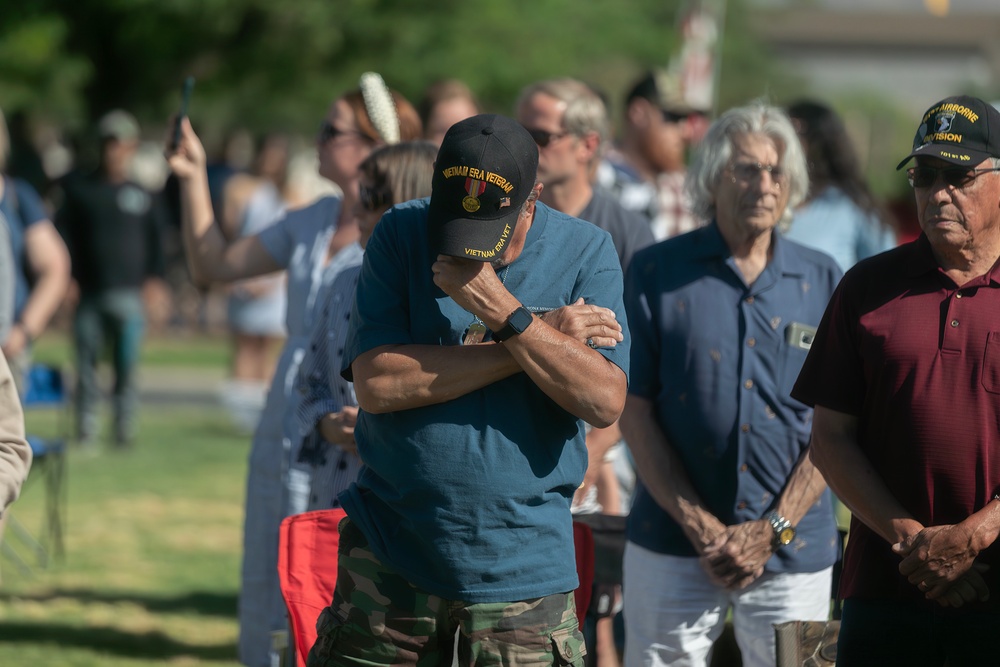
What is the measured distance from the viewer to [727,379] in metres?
4.27

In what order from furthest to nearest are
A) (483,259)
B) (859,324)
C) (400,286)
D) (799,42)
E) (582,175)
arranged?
(799,42)
(582,175)
(859,324)
(400,286)
(483,259)

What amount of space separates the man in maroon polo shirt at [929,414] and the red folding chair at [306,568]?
138 centimetres

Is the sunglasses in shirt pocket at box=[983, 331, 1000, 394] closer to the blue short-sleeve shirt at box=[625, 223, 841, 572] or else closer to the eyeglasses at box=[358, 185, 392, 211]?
the blue short-sleeve shirt at box=[625, 223, 841, 572]

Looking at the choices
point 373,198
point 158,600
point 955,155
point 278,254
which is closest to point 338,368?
point 373,198

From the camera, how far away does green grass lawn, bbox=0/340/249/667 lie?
670cm

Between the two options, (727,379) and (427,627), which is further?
(727,379)

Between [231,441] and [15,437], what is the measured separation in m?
9.51

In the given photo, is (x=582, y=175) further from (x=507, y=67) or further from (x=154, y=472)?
(x=507, y=67)

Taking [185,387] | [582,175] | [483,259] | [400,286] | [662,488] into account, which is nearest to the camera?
[483,259]

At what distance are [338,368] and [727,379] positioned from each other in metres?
1.25

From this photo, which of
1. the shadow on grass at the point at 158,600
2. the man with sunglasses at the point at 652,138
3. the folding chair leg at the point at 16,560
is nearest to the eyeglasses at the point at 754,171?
the man with sunglasses at the point at 652,138

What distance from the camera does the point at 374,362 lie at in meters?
3.30

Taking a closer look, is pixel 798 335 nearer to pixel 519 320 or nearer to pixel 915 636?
pixel 915 636

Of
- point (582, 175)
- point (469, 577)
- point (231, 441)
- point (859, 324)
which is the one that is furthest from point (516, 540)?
point (231, 441)
